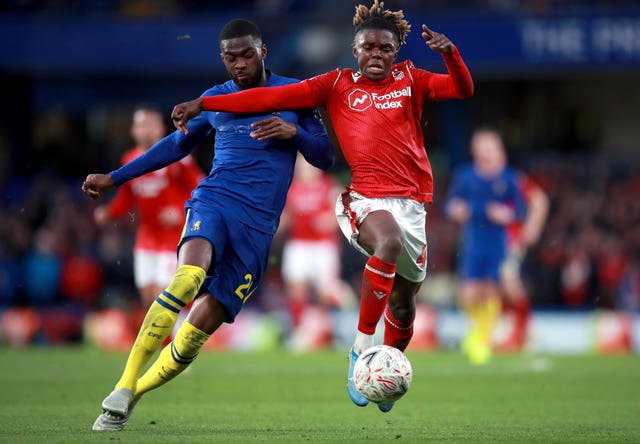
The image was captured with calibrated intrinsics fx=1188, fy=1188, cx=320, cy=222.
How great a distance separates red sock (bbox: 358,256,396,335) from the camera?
7.27 meters

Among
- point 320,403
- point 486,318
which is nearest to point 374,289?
point 320,403

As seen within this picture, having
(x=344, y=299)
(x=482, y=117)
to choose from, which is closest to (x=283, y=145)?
(x=344, y=299)

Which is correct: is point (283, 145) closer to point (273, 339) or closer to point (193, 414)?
point (193, 414)

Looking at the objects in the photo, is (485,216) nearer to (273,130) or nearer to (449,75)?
(449,75)

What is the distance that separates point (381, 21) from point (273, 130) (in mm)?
1000

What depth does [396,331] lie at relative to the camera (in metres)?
8.12

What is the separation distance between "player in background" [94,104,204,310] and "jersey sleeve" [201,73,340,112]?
4.08 metres

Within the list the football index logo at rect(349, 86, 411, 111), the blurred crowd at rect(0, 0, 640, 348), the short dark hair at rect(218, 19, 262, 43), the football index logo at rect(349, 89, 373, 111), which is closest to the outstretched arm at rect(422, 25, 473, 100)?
the football index logo at rect(349, 86, 411, 111)

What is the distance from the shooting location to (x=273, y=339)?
1786 cm

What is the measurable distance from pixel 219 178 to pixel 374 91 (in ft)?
3.74

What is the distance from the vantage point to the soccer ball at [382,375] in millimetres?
7016

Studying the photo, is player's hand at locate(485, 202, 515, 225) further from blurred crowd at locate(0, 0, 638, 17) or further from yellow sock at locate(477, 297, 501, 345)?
blurred crowd at locate(0, 0, 638, 17)

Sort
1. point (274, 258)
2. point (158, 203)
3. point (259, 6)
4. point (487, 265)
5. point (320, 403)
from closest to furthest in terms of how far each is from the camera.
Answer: point (320, 403), point (158, 203), point (487, 265), point (274, 258), point (259, 6)

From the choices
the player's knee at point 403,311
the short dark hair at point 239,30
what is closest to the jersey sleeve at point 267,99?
the short dark hair at point 239,30
